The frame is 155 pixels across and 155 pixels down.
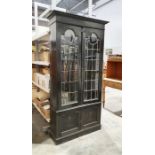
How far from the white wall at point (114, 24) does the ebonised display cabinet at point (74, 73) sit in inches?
174

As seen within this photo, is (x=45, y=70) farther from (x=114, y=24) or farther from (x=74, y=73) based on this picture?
(x=114, y=24)

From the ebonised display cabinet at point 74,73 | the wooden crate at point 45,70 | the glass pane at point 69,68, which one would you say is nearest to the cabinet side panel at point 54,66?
the ebonised display cabinet at point 74,73

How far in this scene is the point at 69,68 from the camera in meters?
2.44

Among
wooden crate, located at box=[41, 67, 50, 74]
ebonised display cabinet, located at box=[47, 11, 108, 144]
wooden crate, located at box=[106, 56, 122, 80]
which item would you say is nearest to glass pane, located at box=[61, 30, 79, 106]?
ebonised display cabinet, located at box=[47, 11, 108, 144]

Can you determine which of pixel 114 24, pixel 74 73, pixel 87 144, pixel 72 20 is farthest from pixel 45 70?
pixel 114 24

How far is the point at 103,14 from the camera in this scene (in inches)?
298

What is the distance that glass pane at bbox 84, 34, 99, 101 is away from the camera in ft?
8.52

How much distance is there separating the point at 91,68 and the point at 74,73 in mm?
349

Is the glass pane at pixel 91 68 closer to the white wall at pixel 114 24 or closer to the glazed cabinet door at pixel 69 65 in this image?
the glazed cabinet door at pixel 69 65

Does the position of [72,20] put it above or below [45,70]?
above

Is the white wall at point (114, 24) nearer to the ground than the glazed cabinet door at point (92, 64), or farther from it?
farther from it

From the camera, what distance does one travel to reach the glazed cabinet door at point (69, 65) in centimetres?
231
